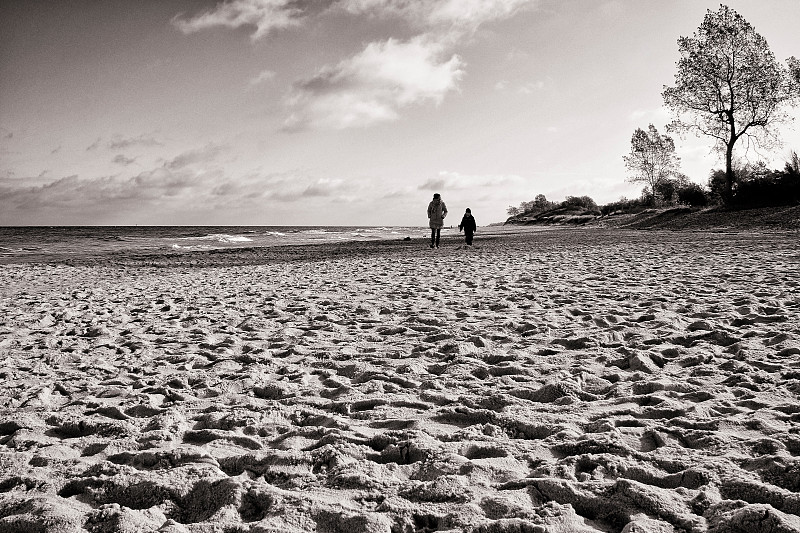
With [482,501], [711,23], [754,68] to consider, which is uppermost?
[711,23]

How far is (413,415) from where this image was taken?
334cm

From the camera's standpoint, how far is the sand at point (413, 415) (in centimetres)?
220

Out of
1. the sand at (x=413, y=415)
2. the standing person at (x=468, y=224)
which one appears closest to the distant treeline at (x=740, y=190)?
the standing person at (x=468, y=224)

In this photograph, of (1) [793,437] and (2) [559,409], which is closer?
(1) [793,437]

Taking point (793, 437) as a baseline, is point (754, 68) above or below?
above

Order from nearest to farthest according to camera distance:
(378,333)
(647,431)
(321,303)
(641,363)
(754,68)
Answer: (647,431) → (641,363) → (378,333) → (321,303) → (754,68)

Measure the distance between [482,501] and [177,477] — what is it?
1508 mm

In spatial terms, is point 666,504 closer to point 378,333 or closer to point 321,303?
point 378,333

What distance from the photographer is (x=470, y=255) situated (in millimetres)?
15281

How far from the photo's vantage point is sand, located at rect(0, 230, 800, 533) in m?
2.20

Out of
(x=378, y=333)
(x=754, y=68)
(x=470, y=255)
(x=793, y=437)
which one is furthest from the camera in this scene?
(x=754, y=68)

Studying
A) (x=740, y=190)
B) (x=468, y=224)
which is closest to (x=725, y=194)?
(x=740, y=190)

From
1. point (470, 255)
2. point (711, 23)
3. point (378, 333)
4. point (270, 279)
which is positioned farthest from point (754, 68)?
point (378, 333)

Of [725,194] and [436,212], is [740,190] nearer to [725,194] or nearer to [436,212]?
[725,194]
